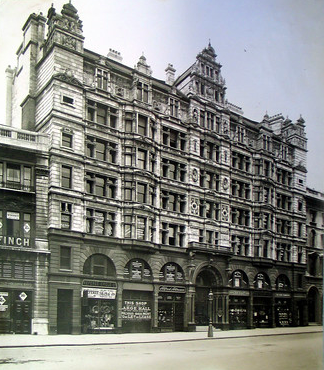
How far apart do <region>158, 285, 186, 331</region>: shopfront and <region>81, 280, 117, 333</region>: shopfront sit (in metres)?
3.16

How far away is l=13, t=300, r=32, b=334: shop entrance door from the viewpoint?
17.4 m

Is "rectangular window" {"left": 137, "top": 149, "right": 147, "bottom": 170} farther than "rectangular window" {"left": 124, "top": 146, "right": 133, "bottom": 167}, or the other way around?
"rectangular window" {"left": 137, "top": 149, "right": 147, "bottom": 170}

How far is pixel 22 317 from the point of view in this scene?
696 inches

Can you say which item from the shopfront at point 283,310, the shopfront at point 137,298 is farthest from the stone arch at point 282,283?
the shopfront at point 137,298

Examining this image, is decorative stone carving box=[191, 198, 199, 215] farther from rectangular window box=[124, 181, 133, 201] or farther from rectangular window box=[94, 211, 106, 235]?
rectangular window box=[94, 211, 106, 235]

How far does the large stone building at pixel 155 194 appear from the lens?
63.8 ft

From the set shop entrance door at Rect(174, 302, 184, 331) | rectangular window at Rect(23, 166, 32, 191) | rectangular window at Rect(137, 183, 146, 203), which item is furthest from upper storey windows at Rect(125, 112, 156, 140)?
shop entrance door at Rect(174, 302, 184, 331)

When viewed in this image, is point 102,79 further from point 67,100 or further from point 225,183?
point 225,183

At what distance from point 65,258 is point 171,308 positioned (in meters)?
6.44

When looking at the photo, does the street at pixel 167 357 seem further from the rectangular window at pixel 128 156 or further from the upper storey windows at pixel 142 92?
the upper storey windows at pixel 142 92

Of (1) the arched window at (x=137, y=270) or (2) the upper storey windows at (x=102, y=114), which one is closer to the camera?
(2) the upper storey windows at (x=102, y=114)

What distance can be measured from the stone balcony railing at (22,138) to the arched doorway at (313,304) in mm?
14413

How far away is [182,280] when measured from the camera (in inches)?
942

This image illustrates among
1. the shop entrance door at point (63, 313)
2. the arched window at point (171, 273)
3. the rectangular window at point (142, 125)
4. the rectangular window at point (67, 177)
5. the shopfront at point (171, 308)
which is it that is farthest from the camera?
the arched window at point (171, 273)
